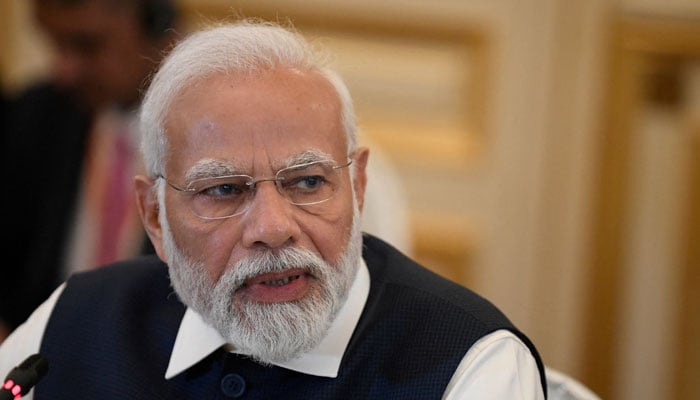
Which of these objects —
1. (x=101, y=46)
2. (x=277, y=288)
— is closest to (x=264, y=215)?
(x=277, y=288)

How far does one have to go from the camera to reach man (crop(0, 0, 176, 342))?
2.81 m

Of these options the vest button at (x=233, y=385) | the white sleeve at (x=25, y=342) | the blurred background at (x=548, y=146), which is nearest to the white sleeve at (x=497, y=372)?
the vest button at (x=233, y=385)

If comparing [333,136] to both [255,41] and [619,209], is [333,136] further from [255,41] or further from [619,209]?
[619,209]

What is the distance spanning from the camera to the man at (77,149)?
281cm

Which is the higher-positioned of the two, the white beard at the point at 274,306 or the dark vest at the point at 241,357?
the white beard at the point at 274,306

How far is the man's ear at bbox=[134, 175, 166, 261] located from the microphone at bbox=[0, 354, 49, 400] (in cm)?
31

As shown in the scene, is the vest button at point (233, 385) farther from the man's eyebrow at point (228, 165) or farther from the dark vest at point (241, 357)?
the man's eyebrow at point (228, 165)

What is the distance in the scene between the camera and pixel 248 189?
1487mm

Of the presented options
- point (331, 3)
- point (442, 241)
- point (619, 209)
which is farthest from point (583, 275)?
point (331, 3)

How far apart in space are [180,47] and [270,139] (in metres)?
0.25

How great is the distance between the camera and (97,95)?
9.52 ft

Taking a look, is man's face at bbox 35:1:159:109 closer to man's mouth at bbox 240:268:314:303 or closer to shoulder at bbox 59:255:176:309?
shoulder at bbox 59:255:176:309

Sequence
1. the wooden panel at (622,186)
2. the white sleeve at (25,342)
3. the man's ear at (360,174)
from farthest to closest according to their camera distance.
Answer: the wooden panel at (622,186), the white sleeve at (25,342), the man's ear at (360,174)

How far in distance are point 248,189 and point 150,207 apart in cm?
27
